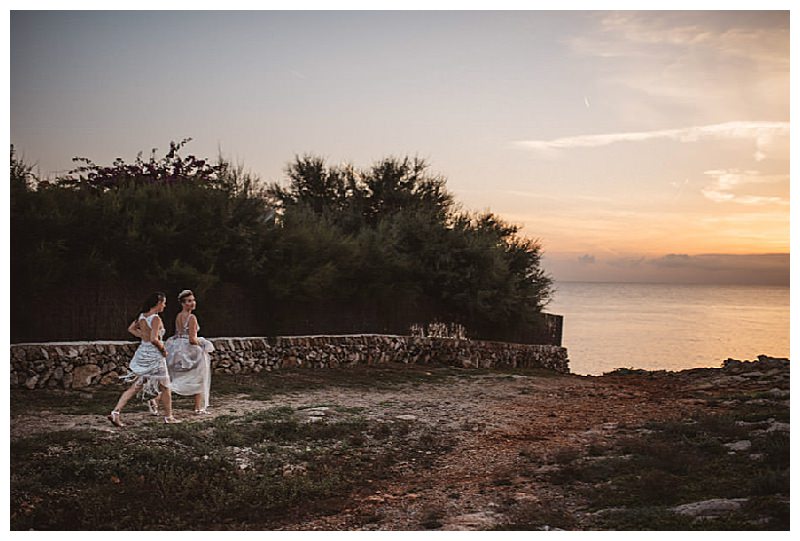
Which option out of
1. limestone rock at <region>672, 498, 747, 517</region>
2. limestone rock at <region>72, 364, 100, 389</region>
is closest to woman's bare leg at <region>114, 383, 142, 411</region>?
limestone rock at <region>72, 364, 100, 389</region>

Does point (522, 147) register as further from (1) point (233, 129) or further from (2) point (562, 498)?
(2) point (562, 498)

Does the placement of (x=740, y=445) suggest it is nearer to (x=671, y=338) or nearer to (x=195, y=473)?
(x=195, y=473)

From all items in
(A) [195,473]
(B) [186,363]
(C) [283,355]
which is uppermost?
(B) [186,363]

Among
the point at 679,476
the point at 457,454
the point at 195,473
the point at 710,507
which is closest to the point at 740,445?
the point at 679,476

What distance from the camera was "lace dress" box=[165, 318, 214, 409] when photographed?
32.4 feet

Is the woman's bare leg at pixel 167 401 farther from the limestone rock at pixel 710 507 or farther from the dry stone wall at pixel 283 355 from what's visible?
the limestone rock at pixel 710 507

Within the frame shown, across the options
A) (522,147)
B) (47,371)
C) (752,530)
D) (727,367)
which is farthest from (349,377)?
(752,530)

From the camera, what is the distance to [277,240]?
14633 millimetres

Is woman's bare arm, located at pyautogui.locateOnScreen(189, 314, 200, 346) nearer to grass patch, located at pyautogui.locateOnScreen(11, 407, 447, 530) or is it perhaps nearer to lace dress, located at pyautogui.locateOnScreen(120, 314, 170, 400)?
lace dress, located at pyautogui.locateOnScreen(120, 314, 170, 400)

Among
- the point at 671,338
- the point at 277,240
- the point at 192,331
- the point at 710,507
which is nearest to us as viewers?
the point at 710,507

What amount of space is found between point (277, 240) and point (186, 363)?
5004mm

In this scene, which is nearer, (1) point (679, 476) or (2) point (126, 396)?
(1) point (679, 476)

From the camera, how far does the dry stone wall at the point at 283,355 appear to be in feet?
36.9

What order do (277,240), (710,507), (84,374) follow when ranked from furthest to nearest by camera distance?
1. (277,240)
2. (84,374)
3. (710,507)
